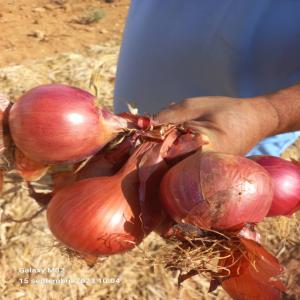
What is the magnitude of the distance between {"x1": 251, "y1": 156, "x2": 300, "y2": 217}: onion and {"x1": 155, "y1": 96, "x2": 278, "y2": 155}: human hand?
103 mm

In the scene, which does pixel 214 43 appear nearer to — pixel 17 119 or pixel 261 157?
pixel 261 157

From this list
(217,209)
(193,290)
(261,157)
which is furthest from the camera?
(193,290)

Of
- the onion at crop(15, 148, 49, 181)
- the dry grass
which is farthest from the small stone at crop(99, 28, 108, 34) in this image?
the onion at crop(15, 148, 49, 181)

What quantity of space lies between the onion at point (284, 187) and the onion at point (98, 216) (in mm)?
303

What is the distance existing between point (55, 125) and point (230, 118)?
424 millimetres

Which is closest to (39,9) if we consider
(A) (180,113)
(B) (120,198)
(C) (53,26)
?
(C) (53,26)

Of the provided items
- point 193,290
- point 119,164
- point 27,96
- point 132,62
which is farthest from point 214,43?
point 193,290

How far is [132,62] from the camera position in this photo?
1.60 meters

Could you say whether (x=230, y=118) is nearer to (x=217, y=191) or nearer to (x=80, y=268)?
(x=217, y=191)

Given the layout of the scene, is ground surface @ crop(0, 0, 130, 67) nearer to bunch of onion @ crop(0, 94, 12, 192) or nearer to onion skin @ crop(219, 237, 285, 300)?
bunch of onion @ crop(0, 94, 12, 192)

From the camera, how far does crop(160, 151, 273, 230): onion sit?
87cm

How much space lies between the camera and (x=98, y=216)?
913mm

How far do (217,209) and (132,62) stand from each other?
0.84 metres

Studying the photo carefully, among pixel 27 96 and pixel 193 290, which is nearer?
pixel 27 96
